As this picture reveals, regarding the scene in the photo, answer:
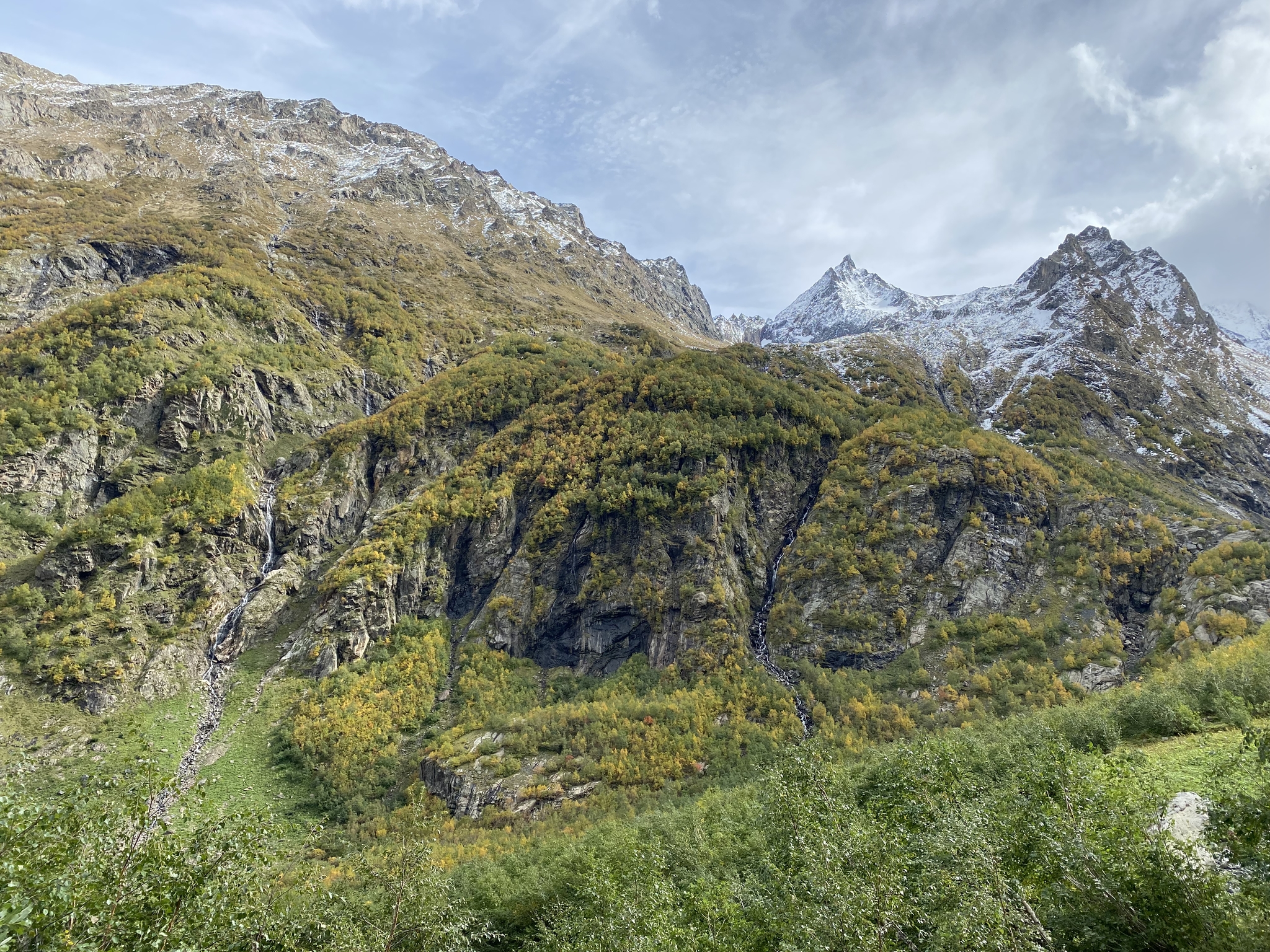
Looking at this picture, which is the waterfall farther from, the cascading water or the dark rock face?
the cascading water

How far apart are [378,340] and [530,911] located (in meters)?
157

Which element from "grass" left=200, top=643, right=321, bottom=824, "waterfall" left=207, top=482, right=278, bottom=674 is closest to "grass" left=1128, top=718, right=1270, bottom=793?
"grass" left=200, top=643, right=321, bottom=824

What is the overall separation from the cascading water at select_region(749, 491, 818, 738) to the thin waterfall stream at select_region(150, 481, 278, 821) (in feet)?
256

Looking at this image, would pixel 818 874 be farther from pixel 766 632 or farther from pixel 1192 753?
pixel 766 632

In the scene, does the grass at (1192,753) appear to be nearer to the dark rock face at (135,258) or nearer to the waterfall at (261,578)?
the waterfall at (261,578)

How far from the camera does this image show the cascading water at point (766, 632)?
85.4 m

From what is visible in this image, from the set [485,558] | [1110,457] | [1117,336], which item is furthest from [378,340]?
[1117,336]

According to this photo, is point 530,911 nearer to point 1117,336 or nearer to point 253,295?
point 253,295

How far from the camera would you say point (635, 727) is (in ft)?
258

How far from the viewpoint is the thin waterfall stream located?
6794 cm

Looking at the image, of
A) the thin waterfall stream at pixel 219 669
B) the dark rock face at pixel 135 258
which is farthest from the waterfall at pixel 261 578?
the dark rock face at pixel 135 258

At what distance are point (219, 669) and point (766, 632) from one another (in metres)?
91.6

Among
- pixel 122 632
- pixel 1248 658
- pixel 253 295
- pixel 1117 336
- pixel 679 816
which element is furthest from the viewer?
pixel 1117 336

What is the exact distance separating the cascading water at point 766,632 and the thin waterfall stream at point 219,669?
256ft
